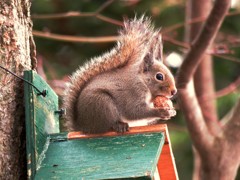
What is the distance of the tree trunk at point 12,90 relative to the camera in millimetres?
3105

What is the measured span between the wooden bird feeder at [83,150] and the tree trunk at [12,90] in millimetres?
82

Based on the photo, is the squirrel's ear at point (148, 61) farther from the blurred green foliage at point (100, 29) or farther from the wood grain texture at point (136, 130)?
the blurred green foliage at point (100, 29)

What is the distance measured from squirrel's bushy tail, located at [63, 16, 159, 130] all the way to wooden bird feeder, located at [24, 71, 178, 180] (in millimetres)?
348

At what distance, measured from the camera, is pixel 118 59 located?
3.91 meters

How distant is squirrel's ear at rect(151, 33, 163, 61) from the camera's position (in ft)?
13.0

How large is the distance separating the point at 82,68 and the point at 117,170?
963 mm

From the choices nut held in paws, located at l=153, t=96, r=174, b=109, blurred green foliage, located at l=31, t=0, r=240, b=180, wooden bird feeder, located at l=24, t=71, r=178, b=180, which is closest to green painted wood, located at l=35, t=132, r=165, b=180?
wooden bird feeder, located at l=24, t=71, r=178, b=180

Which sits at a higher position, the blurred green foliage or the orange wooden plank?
the blurred green foliage

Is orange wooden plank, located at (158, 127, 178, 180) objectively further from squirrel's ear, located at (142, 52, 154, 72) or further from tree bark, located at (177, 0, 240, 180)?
tree bark, located at (177, 0, 240, 180)

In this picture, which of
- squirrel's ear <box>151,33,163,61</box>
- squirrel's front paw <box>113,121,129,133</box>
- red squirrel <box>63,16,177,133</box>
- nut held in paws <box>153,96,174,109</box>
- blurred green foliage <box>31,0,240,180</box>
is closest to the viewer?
squirrel's front paw <box>113,121,129,133</box>

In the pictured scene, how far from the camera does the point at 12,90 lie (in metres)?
3.19

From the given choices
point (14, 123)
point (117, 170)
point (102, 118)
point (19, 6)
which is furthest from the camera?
point (102, 118)

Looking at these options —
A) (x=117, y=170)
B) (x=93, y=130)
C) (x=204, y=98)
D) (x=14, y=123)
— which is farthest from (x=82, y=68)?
(x=204, y=98)

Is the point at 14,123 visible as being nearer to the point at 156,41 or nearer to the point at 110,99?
the point at 110,99
